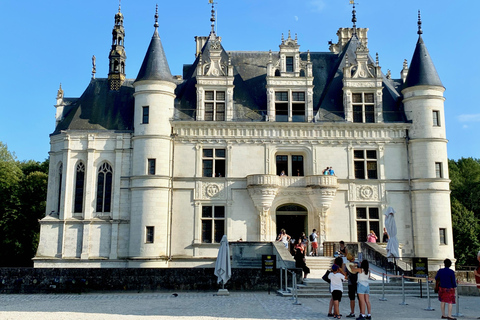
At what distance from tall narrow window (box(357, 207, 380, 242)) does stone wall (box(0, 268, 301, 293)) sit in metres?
12.4

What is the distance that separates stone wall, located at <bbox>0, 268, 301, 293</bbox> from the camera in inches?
808

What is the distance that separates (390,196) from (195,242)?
482 inches

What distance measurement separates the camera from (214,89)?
33.2 meters

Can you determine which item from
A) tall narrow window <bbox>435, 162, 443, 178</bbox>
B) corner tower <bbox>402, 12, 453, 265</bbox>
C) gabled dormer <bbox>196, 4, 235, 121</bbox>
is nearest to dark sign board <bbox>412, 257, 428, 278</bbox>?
corner tower <bbox>402, 12, 453, 265</bbox>

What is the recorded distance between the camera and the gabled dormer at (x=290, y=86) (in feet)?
108

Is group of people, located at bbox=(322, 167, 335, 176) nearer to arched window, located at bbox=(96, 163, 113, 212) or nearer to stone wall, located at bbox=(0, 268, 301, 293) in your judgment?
stone wall, located at bbox=(0, 268, 301, 293)

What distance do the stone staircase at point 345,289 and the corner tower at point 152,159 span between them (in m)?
12.3

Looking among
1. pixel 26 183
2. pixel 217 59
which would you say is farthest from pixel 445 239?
pixel 26 183

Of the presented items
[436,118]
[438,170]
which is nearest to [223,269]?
[438,170]

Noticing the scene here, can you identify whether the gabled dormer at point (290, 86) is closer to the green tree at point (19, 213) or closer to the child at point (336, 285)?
the child at point (336, 285)

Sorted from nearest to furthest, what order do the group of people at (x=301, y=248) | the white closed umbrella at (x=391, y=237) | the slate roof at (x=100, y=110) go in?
1. the group of people at (x=301, y=248)
2. the white closed umbrella at (x=391, y=237)
3. the slate roof at (x=100, y=110)

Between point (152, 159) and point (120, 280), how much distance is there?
1215 cm

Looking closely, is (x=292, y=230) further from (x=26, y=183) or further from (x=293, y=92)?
(x=26, y=183)

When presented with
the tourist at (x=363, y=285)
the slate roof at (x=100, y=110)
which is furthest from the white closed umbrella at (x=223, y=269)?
the slate roof at (x=100, y=110)
